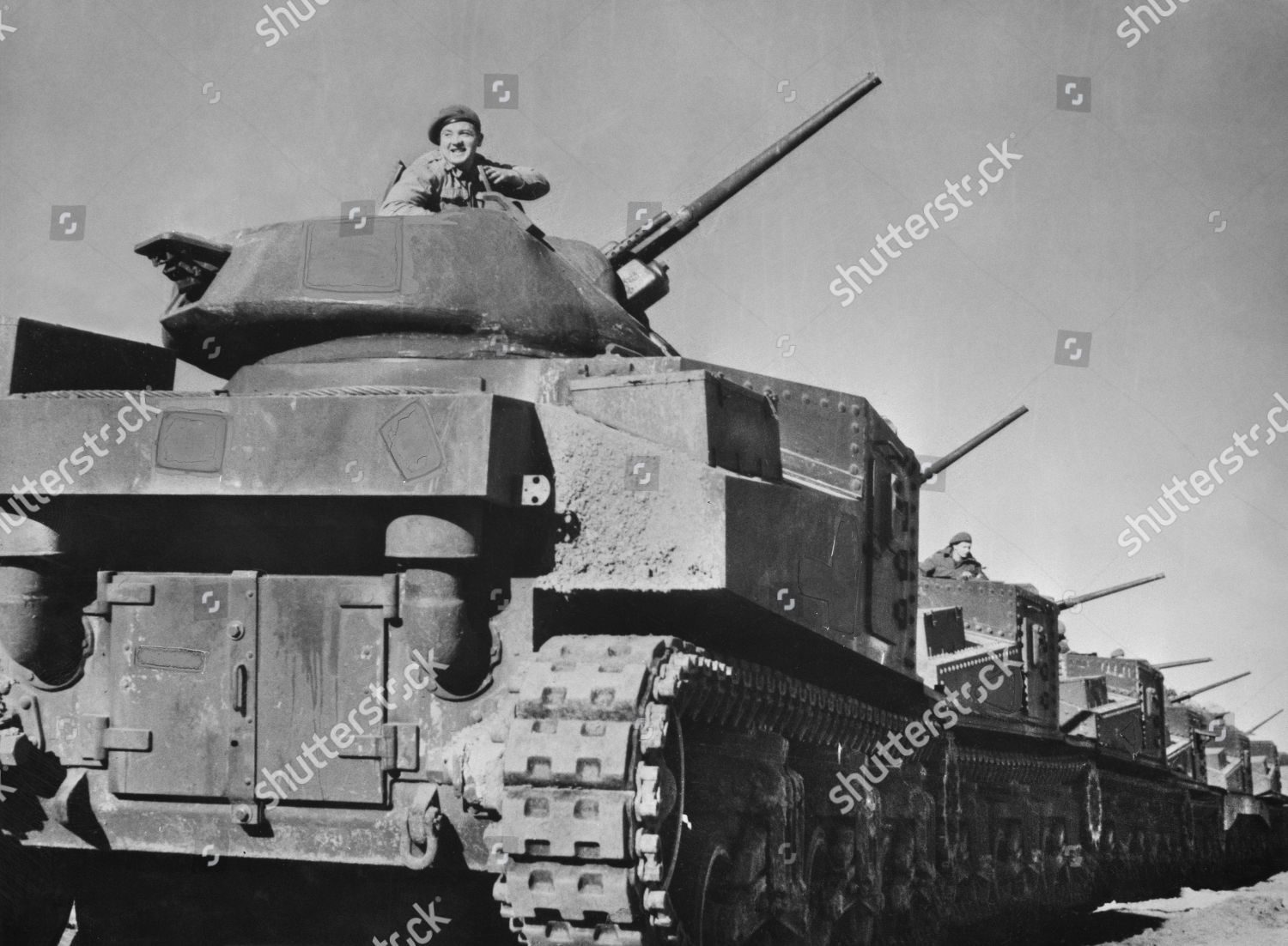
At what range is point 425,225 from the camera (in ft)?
27.9

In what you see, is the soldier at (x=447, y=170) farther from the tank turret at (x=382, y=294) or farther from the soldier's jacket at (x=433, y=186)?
the tank turret at (x=382, y=294)

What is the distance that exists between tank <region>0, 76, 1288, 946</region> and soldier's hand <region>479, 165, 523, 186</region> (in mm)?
1228

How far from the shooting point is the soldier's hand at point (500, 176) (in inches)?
393

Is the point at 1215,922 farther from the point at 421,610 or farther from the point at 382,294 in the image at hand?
the point at 421,610

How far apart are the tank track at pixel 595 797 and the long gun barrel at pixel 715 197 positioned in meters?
3.75

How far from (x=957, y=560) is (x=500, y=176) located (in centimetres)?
1153

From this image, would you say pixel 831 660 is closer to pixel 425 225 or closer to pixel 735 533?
pixel 735 533

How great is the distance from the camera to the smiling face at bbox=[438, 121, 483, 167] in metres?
9.67
